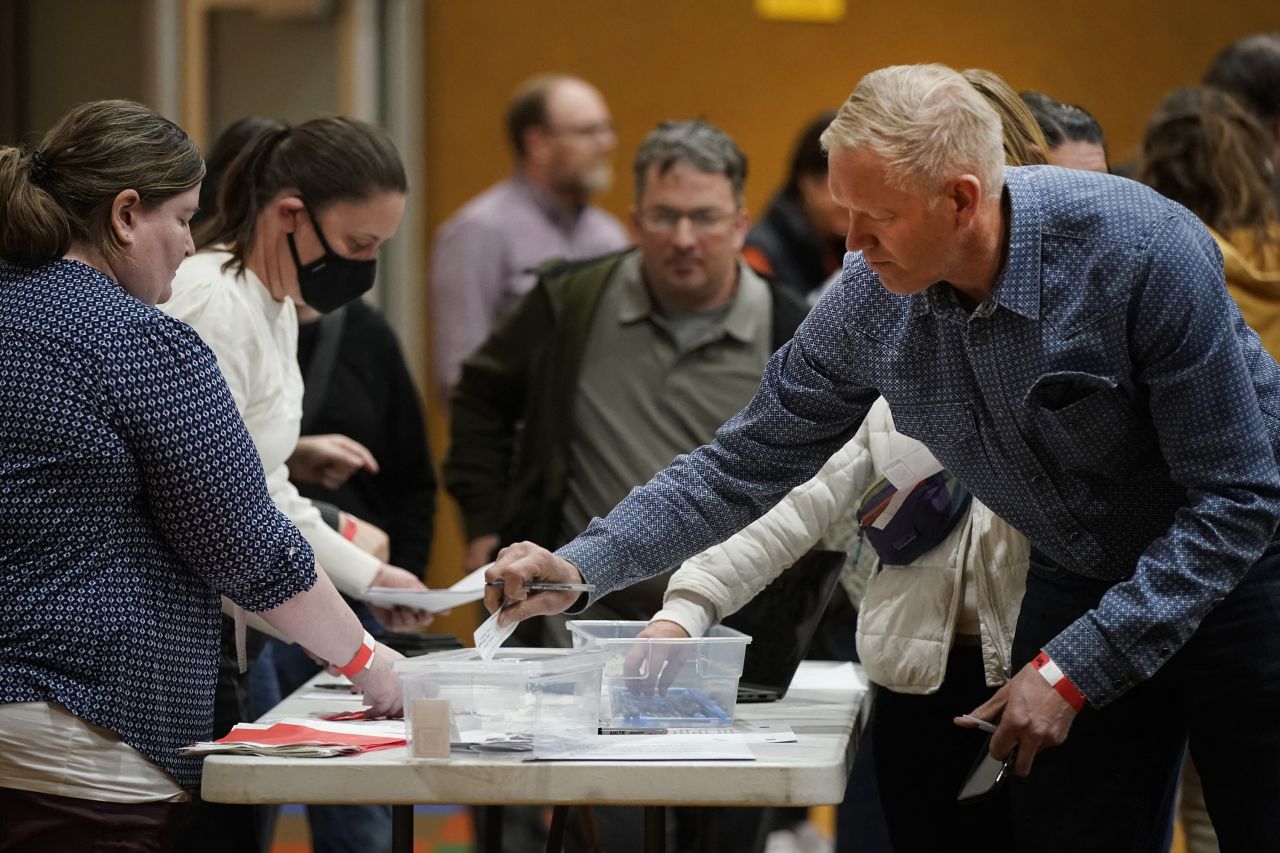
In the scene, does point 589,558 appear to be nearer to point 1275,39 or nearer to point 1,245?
point 1,245

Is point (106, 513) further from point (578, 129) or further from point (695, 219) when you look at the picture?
point (578, 129)

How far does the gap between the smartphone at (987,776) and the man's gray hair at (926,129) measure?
0.68 m

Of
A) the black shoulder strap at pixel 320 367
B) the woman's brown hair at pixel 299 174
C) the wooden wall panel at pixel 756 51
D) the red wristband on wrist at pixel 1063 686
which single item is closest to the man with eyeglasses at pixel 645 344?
the black shoulder strap at pixel 320 367

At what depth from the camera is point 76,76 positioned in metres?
5.79

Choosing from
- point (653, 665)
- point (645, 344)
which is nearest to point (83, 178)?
point (653, 665)

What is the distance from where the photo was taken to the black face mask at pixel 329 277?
9.34 feet

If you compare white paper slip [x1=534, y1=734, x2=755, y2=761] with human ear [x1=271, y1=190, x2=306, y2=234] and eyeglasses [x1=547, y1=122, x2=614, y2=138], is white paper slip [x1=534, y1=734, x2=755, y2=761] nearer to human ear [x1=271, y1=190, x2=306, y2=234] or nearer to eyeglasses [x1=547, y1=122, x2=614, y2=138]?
human ear [x1=271, y1=190, x2=306, y2=234]

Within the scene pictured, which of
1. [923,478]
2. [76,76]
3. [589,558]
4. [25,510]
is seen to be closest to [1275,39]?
[923,478]

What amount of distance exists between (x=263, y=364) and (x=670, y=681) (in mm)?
879

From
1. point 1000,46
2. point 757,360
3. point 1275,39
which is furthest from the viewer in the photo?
point 1000,46

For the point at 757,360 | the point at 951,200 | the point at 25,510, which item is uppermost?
the point at 951,200

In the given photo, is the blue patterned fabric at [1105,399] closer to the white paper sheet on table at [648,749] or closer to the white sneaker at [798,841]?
the white paper sheet on table at [648,749]

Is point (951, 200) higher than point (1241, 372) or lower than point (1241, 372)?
higher

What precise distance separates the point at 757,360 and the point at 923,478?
1233 mm
